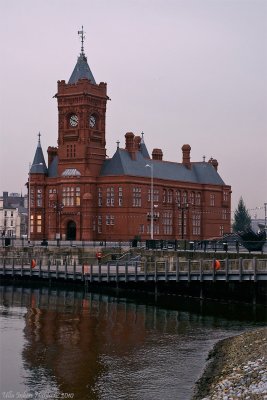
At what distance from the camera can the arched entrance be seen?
92.8 m

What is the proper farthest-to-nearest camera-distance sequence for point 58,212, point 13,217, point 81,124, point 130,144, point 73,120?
point 13,217 < point 130,144 < point 58,212 < point 73,120 < point 81,124

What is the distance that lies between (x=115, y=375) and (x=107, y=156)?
69.0 meters

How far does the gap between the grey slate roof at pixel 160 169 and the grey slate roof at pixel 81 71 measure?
1104 cm

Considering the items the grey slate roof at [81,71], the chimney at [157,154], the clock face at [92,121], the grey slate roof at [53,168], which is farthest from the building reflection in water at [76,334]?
the chimney at [157,154]

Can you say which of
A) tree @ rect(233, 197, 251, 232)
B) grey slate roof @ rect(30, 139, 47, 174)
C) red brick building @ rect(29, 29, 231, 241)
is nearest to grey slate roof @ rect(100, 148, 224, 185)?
red brick building @ rect(29, 29, 231, 241)

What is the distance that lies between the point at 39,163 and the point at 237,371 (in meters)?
74.6

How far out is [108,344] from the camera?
34.5 metres

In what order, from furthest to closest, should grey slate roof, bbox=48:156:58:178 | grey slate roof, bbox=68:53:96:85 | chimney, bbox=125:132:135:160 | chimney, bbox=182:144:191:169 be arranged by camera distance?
chimney, bbox=182:144:191:169, grey slate roof, bbox=48:156:58:178, chimney, bbox=125:132:135:160, grey slate roof, bbox=68:53:96:85

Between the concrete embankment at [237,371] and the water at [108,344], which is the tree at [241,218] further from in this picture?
the concrete embankment at [237,371]

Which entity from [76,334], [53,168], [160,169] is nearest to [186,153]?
[160,169]

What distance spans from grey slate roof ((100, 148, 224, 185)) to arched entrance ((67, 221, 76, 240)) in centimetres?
790

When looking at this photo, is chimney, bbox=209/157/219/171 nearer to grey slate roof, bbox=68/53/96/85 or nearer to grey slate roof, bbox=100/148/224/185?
grey slate roof, bbox=100/148/224/185

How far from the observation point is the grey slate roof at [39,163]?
96.5 metres

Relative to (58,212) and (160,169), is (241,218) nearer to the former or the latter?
(160,169)
